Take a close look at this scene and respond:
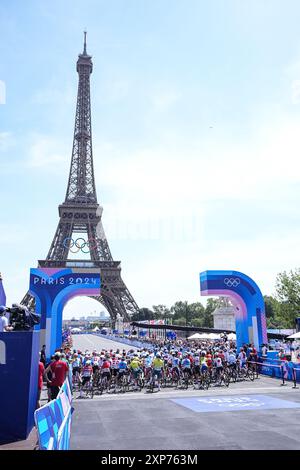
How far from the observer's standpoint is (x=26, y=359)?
10359mm

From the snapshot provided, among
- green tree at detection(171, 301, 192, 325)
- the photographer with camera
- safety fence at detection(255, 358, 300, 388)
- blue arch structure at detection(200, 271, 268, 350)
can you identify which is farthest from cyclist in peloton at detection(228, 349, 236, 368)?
green tree at detection(171, 301, 192, 325)

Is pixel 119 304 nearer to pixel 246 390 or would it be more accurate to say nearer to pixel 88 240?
pixel 88 240

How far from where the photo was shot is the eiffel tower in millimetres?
73688

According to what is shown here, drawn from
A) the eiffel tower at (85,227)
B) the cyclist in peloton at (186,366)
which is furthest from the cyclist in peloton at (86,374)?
the eiffel tower at (85,227)

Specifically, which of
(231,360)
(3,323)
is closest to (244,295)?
(231,360)

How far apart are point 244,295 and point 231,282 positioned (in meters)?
1.39

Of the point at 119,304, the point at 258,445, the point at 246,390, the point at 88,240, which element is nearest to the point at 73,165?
the point at 88,240

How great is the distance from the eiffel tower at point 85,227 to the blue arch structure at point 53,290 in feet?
146

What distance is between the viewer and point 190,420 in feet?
37.7

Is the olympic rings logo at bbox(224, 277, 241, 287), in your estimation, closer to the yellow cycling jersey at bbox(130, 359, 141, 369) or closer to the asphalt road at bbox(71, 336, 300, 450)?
the asphalt road at bbox(71, 336, 300, 450)

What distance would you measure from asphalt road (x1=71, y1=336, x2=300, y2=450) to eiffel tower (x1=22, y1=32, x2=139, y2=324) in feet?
184

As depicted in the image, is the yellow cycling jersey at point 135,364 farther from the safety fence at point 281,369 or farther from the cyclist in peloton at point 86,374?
the safety fence at point 281,369

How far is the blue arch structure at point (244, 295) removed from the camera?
90.1 feet

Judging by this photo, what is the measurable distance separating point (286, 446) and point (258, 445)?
607 millimetres
